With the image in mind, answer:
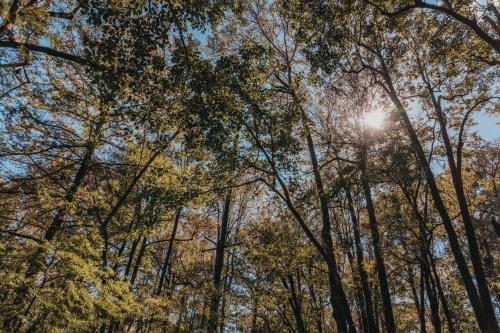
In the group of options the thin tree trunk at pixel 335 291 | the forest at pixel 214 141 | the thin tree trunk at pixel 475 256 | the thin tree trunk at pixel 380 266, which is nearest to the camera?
the forest at pixel 214 141

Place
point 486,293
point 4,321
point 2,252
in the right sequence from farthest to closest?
1. point 486,293
2. point 4,321
3. point 2,252

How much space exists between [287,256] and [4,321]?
11023 mm

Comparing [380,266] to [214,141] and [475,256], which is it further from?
[214,141]

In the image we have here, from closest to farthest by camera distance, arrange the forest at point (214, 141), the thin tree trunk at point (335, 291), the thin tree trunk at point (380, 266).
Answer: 1. the forest at point (214, 141)
2. the thin tree trunk at point (335, 291)
3. the thin tree trunk at point (380, 266)

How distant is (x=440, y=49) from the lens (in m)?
12.0

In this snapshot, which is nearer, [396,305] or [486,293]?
[486,293]

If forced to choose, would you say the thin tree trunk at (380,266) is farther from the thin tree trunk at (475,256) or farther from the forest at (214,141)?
the thin tree trunk at (475,256)

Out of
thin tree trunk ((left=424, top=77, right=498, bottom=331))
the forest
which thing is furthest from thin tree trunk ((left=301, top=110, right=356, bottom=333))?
thin tree trunk ((left=424, top=77, right=498, bottom=331))

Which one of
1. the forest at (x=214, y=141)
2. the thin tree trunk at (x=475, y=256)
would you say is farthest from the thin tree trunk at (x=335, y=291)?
the thin tree trunk at (x=475, y=256)

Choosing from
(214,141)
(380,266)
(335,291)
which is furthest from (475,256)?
(214,141)

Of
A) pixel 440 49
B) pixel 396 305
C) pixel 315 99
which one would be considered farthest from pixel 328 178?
pixel 396 305

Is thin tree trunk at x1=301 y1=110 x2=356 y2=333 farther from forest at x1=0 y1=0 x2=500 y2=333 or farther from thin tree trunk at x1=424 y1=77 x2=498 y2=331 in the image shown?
thin tree trunk at x1=424 y1=77 x2=498 y2=331

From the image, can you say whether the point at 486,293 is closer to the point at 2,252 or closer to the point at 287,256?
the point at 287,256

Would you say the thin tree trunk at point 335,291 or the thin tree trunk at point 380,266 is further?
the thin tree trunk at point 380,266
